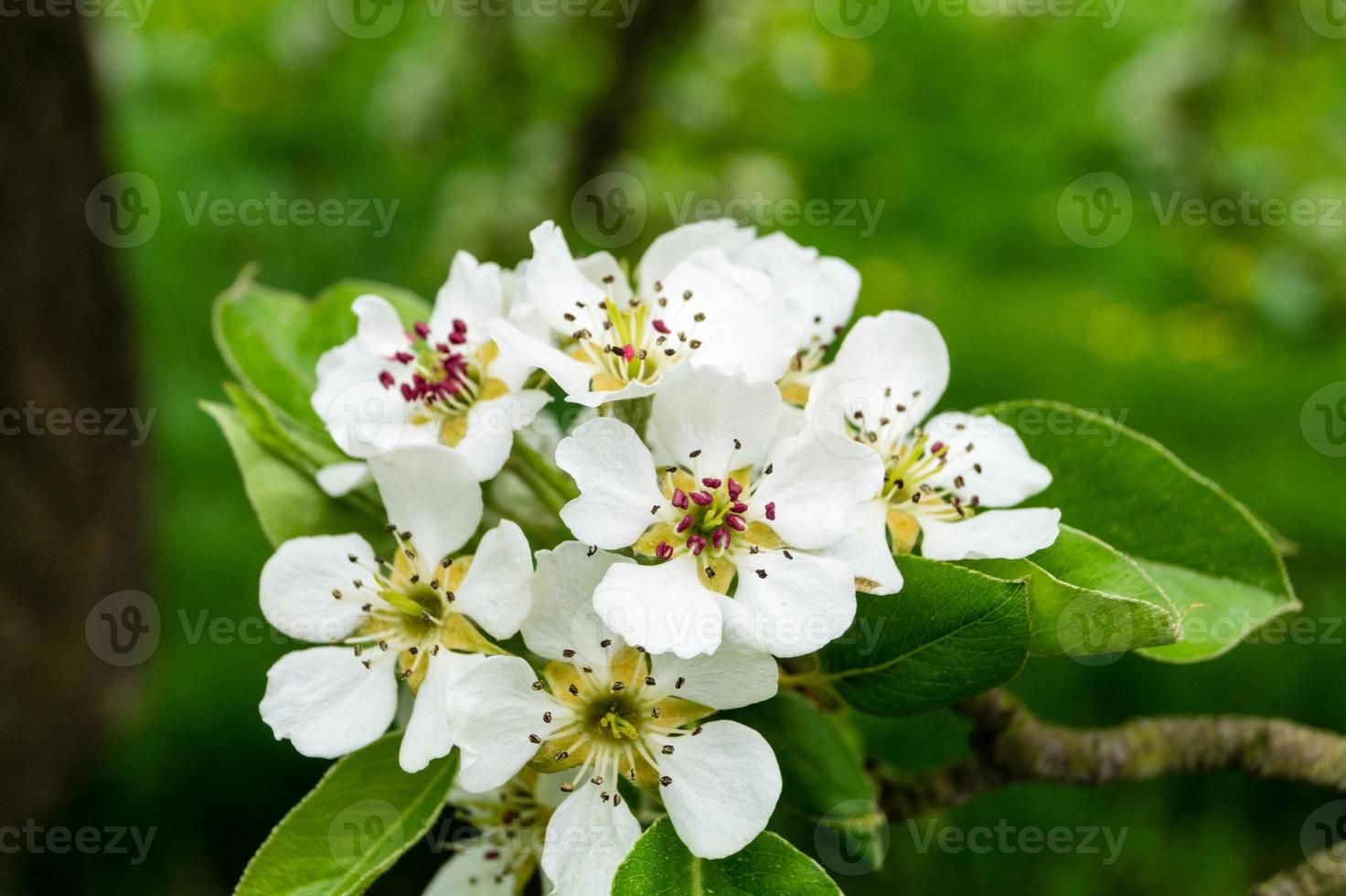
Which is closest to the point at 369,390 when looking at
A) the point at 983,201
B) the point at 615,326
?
the point at 615,326

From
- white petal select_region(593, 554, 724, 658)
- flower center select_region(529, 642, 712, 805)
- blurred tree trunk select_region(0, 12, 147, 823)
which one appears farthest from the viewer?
blurred tree trunk select_region(0, 12, 147, 823)

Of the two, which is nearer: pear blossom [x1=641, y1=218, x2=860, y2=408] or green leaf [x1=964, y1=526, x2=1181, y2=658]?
green leaf [x1=964, y1=526, x2=1181, y2=658]

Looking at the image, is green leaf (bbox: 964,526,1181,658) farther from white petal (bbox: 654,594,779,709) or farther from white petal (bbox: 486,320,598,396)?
white petal (bbox: 486,320,598,396)

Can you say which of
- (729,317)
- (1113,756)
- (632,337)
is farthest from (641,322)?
(1113,756)

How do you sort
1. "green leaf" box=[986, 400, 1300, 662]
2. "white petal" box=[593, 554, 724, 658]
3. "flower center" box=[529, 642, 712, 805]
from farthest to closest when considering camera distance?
"green leaf" box=[986, 400, 1300, 662], "flower center" box=[529, 642, 712, 805], "white petal" box=[593, 554, 724, 658]

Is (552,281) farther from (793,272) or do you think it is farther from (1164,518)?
(1164,518)

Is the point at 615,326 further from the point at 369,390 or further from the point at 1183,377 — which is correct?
the point at 1183,377

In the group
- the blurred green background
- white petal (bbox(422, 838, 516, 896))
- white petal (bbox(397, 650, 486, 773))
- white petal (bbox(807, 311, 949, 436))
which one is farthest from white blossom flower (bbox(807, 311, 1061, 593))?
the blurred green background
